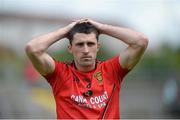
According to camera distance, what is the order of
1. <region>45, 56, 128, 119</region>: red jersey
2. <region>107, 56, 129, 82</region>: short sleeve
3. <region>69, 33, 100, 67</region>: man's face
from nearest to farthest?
1. <region>45, 56, 128, 119</region>: red jersey
2. <region>69, 33, 100, 67</region>: man's face
3. <region>107, 56, 129, 82</region>: short sleeve

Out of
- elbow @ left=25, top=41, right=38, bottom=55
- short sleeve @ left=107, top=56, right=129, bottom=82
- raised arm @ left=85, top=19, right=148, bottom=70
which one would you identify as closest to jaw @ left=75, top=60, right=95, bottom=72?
short sleeve @ left=107, top=56, right=129, bottom=82

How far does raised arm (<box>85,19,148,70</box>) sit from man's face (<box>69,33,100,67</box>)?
189 mm

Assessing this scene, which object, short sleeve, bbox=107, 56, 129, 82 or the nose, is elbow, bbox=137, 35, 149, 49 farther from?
the nose

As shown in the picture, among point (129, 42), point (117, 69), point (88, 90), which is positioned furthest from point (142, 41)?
point (88, 90)

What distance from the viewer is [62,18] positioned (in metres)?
80.6

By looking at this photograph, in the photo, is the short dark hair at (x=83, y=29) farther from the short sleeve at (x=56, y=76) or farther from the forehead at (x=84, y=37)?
the short sleeve at (x=56, y=76)

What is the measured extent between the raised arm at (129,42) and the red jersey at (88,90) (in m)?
0.10

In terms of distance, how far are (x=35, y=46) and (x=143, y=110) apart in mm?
18335

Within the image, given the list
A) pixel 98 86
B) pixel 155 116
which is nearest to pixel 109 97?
pixel 98 86

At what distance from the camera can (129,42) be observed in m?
8.26

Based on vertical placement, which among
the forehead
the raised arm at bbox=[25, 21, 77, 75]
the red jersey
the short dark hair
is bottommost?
the red jersey

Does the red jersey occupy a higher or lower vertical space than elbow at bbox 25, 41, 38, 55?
lower

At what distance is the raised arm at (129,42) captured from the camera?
26.9 ft

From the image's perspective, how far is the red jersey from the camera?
7.94m
